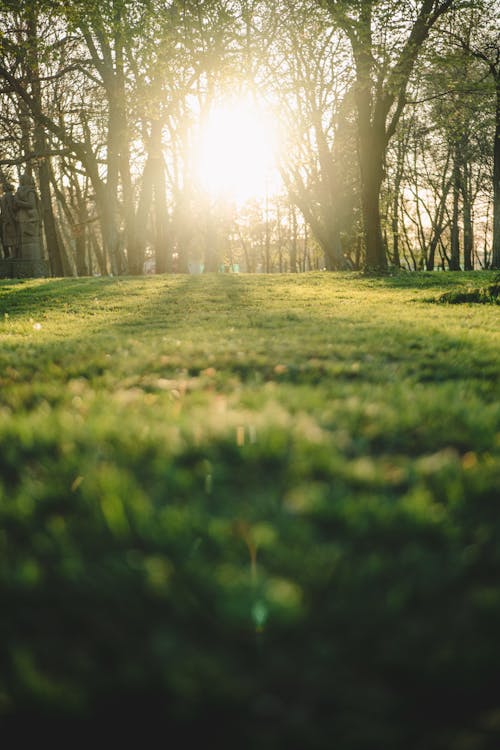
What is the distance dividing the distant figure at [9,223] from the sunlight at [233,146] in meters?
10.3

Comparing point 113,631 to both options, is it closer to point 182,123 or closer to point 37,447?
point 37,447

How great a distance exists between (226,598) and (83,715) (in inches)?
15.9

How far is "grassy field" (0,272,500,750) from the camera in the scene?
1146mm

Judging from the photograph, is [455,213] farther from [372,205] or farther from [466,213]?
[372,205]

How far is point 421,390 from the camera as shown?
3406 mm

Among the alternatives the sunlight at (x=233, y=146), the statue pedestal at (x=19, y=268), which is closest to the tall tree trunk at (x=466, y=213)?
the sunlight at (x=233, y=146)

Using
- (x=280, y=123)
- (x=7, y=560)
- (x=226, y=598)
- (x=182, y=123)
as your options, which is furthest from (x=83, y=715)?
(x=182, y=123)

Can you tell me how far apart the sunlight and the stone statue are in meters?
9.65

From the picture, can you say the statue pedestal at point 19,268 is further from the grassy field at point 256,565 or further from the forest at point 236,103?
the grassy field at point 256,565

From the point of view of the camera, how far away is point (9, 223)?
23.9 m

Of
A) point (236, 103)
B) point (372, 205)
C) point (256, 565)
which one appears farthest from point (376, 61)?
point (256, 565)

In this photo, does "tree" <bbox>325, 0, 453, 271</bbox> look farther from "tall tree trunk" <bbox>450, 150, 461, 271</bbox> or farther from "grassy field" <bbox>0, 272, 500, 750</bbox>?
"tall tree trunk" <bbox>450, 150, 461, 271</bbox>

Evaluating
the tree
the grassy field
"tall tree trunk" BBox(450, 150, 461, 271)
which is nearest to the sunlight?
the tree

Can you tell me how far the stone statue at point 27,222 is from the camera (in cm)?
2347
